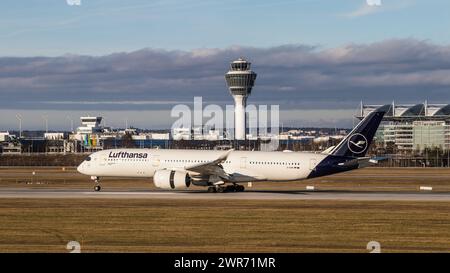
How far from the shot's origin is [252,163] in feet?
184

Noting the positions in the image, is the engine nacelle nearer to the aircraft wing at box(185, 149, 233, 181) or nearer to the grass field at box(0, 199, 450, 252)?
the aircraft wing at box(185, 149, 233, 181)

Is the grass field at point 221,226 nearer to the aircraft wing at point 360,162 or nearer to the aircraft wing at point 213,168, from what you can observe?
the aircraft wing at point 213,168

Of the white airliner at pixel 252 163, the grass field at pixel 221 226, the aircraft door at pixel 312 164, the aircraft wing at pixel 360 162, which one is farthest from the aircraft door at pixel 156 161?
the aircraft wing at pixel 360 162

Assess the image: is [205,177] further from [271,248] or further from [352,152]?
[271,248]

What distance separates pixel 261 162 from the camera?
2203 inches

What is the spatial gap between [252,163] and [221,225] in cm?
2342

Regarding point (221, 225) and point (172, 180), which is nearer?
point (221, 225)

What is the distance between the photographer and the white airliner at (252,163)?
5525cm

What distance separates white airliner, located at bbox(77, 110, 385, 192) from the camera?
55.2 m

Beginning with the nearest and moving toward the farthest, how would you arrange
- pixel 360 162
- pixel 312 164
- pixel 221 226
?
pixel 221 226
pixel 360 162
pixel 312 164

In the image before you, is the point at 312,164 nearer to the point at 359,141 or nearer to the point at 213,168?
the point at 359,141

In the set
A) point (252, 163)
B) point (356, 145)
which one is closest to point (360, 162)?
point (356, 145)

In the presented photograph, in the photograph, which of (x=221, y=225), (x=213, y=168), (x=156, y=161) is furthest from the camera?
(x=156, y=161)
